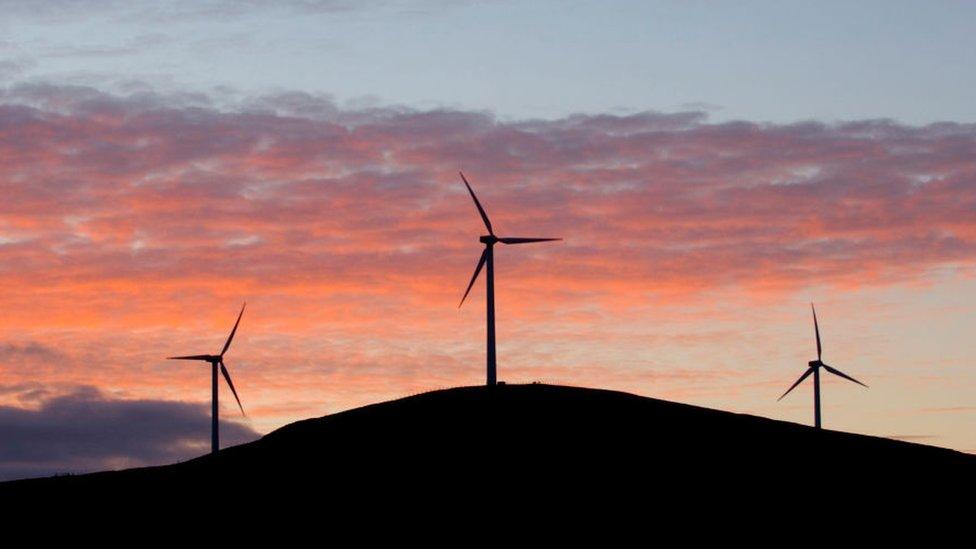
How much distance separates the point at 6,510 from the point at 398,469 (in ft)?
108

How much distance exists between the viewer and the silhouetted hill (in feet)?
365

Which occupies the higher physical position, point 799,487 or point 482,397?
point 482,397

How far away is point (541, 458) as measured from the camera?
116 meters

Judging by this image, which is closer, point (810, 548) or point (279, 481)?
point (810, 548)

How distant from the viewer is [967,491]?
114 meters

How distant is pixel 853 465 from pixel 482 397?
95.4 feet

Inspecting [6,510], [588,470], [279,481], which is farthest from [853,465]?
[6,510]

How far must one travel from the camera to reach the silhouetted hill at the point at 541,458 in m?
111

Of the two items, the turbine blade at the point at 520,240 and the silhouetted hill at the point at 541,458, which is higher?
the turbine blade at the point at 520,240

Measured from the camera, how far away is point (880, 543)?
320 ft

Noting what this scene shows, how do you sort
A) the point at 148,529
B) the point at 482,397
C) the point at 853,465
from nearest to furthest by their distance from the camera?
the point at 148,529 < the point at 853,465 < the point at 482,397

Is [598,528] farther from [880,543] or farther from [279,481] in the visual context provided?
[279,481]

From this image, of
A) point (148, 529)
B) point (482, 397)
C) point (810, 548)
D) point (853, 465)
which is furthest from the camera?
point (482, 397)

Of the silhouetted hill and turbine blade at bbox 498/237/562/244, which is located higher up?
turbine blade at bbox 498/237/562/244
